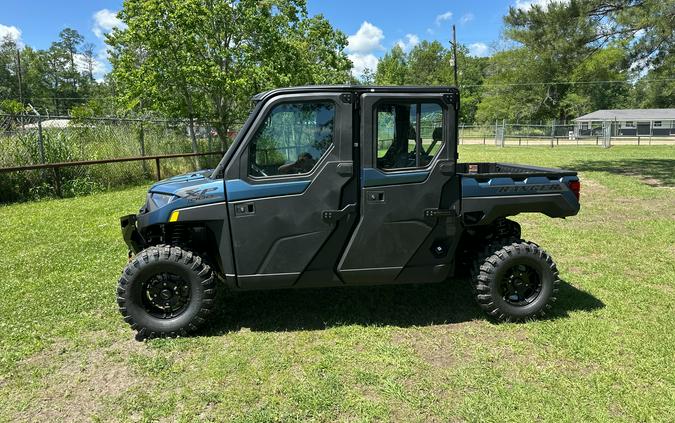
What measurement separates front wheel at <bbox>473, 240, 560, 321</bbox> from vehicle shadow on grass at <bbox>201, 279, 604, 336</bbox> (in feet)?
0.81

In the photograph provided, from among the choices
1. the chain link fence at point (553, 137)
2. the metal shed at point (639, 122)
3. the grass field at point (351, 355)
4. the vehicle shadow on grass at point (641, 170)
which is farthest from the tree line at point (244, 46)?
the metal shed at point (639, 122)

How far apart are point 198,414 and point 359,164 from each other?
6.82 feet

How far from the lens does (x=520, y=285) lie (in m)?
4.20

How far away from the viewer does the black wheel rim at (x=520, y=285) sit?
13.7 ft

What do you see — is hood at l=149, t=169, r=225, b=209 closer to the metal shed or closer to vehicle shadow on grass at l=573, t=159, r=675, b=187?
vehicle shadow on grass at l=573, t=159, r=675, b=187

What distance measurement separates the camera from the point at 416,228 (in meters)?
3.92

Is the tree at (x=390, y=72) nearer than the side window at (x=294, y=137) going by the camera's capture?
No

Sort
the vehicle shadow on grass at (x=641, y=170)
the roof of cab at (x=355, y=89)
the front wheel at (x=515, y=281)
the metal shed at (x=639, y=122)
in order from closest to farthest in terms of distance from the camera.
Answer: the roof of cab at (x=355, y=89) → the front wheel at (x=515, y=281) → the vehicle shadow on grass at (x=641, y=170) → the metal shed at (x=639, y=122)

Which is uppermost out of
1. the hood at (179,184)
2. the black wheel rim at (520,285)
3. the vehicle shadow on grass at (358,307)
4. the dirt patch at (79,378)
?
the hood at (179,184)

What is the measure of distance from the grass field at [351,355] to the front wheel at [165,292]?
16cm

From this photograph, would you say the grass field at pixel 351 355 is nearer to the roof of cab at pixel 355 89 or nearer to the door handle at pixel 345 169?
the door handle at pixel 345 169

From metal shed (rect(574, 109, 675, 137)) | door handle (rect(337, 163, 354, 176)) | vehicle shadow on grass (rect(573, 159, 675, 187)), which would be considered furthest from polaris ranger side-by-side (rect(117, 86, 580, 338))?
metal shed (rect(574, 109, 675, 137))

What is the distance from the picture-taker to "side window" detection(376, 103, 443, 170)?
12.5ft

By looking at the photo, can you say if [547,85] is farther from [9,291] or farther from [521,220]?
[9,291]
